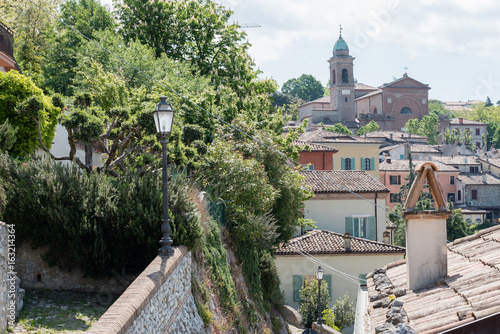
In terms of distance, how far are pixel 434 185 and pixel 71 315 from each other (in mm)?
6320

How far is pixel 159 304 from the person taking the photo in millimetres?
10070

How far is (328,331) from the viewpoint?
2677 centimetres

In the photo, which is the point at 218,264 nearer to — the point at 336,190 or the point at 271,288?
the point at 271,288

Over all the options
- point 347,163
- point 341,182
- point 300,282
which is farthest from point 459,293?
point 347,163

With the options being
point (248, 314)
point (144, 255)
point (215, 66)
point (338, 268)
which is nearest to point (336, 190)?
point (338, 268)

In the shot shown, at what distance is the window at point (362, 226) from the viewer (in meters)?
36.9

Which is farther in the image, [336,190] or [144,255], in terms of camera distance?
[336,190]

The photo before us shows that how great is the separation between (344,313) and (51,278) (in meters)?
20.7

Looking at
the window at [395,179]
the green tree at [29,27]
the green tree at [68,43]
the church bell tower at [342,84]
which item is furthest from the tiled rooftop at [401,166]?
the green tree at [68,43]

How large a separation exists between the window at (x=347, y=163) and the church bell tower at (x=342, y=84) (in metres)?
76.5

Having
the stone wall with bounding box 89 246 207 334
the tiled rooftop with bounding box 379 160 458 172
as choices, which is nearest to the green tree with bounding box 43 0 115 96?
the stone wall with bounding box 89 246 207 334

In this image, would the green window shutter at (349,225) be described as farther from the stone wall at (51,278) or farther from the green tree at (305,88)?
the green tree at (305,88)

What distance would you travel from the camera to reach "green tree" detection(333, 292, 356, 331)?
30.5 metres

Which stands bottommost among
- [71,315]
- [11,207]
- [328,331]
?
[328,331]
